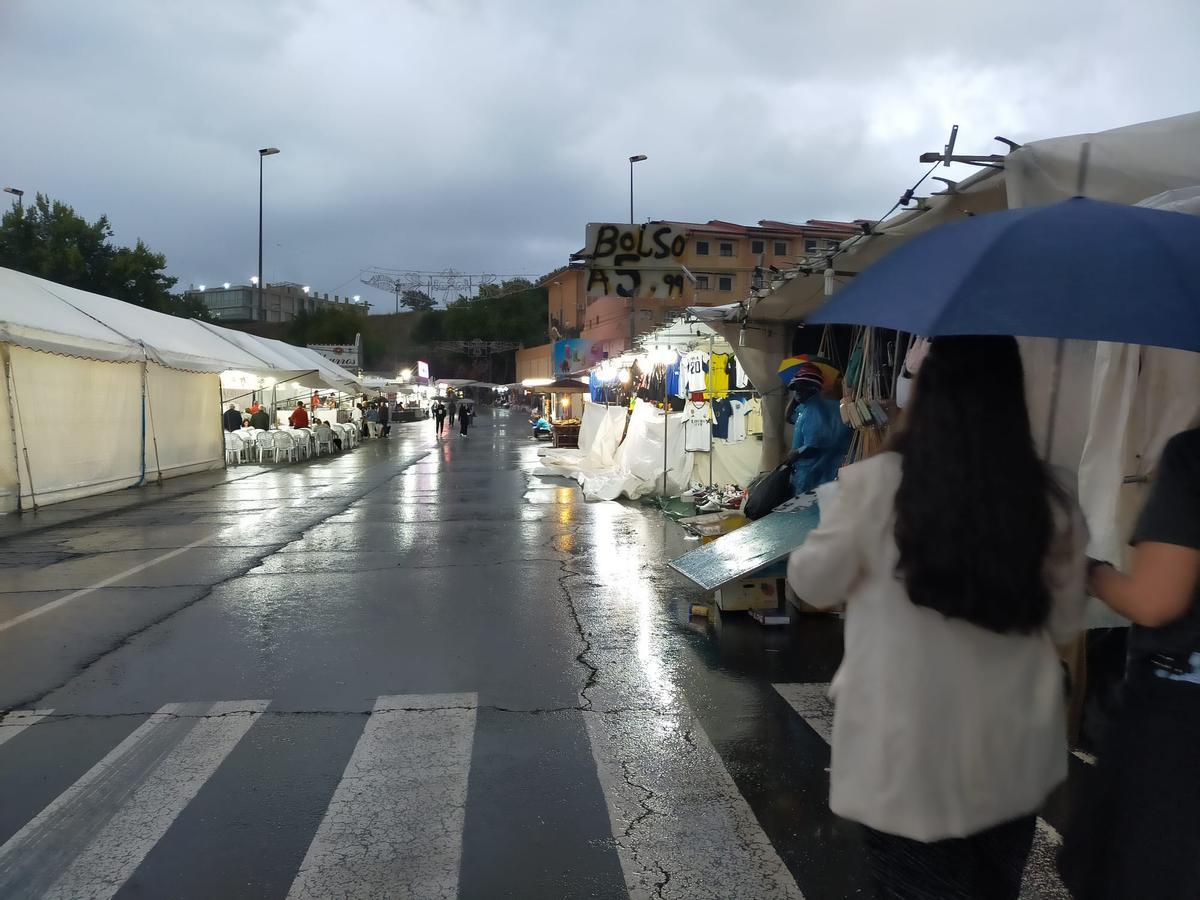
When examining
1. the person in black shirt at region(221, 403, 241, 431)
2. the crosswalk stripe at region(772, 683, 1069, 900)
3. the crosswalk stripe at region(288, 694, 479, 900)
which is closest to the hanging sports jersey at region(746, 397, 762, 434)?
the crosswalk stripe at region(772, 683, 1069, 900)

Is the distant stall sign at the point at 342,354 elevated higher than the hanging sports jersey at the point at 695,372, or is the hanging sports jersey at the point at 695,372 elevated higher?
the distant stall sign at the point at 342,354

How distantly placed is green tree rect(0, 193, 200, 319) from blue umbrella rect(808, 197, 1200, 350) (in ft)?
162

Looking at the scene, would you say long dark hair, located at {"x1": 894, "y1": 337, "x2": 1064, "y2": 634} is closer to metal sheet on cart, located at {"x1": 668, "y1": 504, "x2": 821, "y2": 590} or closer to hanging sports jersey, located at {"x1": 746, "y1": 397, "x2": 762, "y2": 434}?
metal sheet on cart, located at {"x1": 668, "y1": 504, "x2": 821, "y2": 590}

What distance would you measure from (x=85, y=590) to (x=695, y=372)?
8484 mm

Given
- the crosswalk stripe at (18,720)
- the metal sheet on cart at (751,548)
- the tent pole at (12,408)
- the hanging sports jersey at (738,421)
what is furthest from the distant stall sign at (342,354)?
the crosswalk stripe at (18,720)

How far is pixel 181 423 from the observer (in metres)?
20.4

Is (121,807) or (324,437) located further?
(324,437)

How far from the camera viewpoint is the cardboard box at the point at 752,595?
7098 millimetres

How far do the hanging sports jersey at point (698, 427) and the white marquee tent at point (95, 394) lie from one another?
10.0m

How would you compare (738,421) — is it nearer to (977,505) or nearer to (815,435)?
(815,435)

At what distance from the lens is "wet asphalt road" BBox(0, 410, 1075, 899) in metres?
3.49

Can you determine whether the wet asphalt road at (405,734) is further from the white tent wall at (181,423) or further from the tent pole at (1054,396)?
the white tent wall at (181,423)

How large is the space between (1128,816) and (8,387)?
15492 mm

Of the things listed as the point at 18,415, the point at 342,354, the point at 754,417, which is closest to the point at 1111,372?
the point at 754,417
